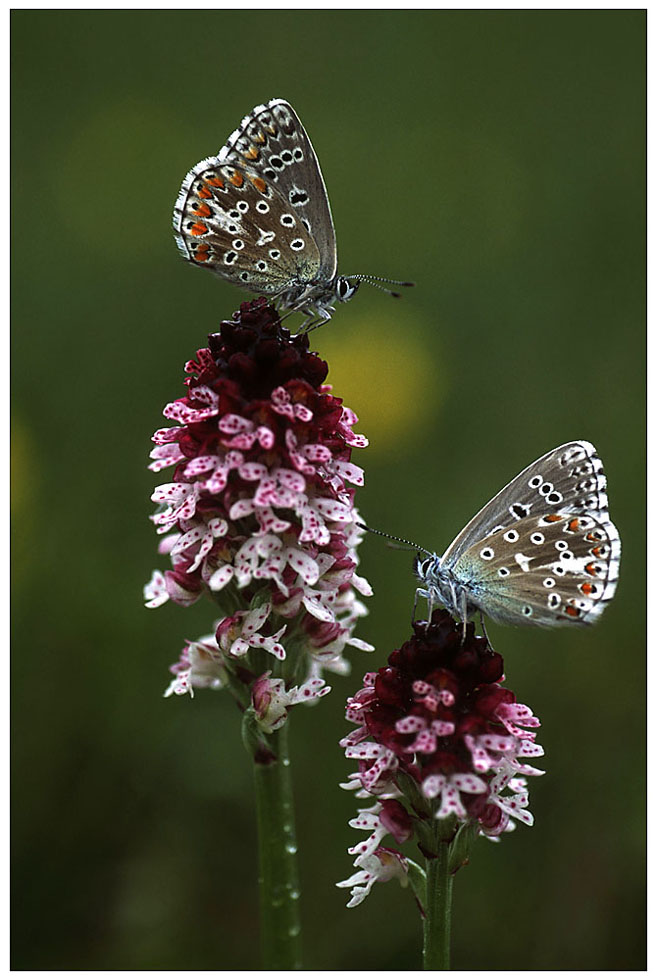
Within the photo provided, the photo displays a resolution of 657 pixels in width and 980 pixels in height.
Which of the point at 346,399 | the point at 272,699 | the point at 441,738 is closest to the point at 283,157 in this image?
the point at 272,699

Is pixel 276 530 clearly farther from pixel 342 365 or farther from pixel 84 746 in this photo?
pixel 342 365

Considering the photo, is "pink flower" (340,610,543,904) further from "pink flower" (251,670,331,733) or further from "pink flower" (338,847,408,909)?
"pink flower" (251,670,331,733)

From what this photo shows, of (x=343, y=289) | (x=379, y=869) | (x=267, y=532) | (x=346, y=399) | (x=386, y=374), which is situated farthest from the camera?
(x=346, y=399)

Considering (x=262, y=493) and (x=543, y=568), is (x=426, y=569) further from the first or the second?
(x=262, y=493)

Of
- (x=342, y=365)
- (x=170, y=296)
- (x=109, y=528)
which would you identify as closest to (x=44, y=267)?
(x=170, y=296)

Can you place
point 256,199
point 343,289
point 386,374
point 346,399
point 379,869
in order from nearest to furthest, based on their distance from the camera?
point 379,869 → point 256,199 → point 343,289 → point 386,374 → point 346,399

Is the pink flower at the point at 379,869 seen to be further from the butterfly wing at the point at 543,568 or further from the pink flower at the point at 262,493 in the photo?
the butterfly wing at the point at 543,568
